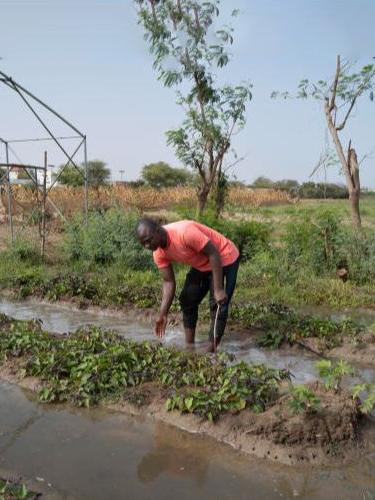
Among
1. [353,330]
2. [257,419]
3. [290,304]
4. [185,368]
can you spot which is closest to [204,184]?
[290,304]

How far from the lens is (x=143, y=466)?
11.7 ft

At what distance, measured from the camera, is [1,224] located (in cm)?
1814

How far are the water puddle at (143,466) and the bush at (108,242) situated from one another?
612 centimetres

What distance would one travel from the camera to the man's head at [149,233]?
464 centimetres

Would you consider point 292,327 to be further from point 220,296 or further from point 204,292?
point 220,296

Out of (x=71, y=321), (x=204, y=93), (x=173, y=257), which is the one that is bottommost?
(x=71, y=321)

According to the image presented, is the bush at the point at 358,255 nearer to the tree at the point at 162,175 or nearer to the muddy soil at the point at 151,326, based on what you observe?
Answer: the muddy soil at the point at 151,326

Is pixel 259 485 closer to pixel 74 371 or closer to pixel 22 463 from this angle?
pixel 22 463

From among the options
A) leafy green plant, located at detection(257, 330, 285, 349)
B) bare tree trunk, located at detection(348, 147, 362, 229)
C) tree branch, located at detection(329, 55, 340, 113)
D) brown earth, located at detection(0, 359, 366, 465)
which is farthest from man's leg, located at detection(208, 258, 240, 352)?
tree branch, located at detection(329, 55, 340, 113)

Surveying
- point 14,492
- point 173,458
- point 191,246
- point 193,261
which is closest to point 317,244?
point 193,261

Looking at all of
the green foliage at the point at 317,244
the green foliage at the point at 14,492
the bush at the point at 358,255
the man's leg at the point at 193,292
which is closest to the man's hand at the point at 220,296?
the man's leg at the point at 193,292

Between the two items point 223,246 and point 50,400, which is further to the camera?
point 223,246

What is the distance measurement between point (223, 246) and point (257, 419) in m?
1.91

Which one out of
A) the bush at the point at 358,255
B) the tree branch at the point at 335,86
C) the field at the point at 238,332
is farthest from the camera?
the tree branch at the point at 335,86
